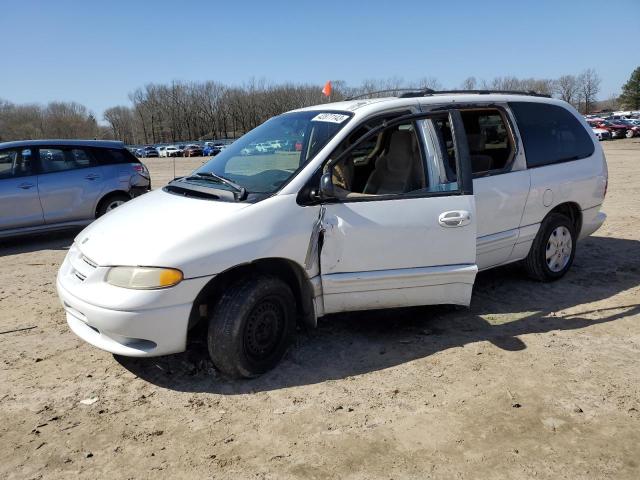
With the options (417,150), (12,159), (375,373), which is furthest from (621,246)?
(12,159)

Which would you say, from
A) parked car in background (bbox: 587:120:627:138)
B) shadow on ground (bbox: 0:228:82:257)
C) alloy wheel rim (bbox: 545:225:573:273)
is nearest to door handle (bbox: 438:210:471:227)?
alloy wheel rim (bbox: 545:225:573:273)

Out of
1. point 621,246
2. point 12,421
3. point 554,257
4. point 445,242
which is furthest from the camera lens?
point 621,246

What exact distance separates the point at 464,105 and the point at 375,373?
2.47 m

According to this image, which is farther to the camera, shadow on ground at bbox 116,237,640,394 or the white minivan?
shadow on ground at bbox 116,237,640,394

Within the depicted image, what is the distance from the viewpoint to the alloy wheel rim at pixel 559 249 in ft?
17.8

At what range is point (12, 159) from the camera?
324 inches

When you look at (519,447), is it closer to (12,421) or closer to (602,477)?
(602,477)

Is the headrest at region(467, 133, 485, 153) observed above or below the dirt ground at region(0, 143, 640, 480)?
above

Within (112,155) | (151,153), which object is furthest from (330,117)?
(151,153)

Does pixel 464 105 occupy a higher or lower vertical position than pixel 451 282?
higher

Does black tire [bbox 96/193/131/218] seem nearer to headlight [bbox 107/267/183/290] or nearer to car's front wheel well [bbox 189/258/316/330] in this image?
car's front wheel well [bbox 189/258/316/330]

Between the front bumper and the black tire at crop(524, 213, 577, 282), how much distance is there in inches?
139

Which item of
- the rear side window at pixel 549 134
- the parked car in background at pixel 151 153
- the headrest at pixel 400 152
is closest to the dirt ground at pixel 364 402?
the headrest at pixel 400 152

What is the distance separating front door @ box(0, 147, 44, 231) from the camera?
8094 millimetres
